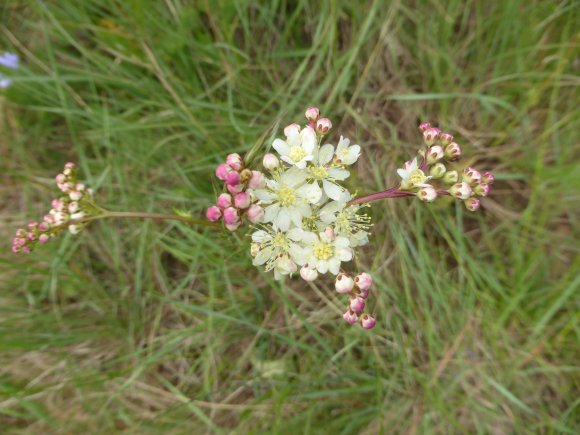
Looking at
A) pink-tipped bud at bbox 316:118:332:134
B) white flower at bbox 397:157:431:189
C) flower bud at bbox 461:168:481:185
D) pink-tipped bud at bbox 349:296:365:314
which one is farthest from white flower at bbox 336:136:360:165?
pink-tipped bud at bbox 349:296:365:314

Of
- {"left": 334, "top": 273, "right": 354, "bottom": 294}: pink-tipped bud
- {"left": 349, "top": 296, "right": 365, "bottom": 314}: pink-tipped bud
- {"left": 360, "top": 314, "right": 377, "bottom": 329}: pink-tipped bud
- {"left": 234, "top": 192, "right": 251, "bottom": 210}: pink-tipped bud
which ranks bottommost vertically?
{"left": 360, "top": 314, "right": 377, "bottom": 329}: pink-tipped bud

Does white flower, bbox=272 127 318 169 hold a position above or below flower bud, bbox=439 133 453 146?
below

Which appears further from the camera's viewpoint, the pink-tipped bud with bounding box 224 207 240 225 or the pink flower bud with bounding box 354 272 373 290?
the pink flower bud with bounding box 354 272 373 290

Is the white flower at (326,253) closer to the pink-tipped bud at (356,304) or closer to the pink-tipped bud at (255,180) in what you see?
the pink-tipped bud at (356,304)

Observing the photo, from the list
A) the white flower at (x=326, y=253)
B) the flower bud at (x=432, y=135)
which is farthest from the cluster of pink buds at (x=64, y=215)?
the flower bud at (x=432, y=135)

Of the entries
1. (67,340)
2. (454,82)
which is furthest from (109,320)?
(454,82)

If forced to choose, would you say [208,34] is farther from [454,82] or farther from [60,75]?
[454,82]

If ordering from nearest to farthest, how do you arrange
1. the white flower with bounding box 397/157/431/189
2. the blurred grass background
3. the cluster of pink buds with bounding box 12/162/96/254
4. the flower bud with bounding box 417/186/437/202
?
1. the flower bud with bounding box 417/186/437/202
2. the white flower with bounding box 397/157/431/189
3. the cluster of pink buds with bounding box 12/162/96/254
4. the blurred grass background

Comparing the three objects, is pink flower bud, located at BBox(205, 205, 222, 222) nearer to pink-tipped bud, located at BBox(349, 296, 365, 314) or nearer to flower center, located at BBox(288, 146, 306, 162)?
flower center, located at BBox(288, 146, 306, 162)

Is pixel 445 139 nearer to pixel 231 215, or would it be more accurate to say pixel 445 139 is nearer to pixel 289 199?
pixel 289 199
